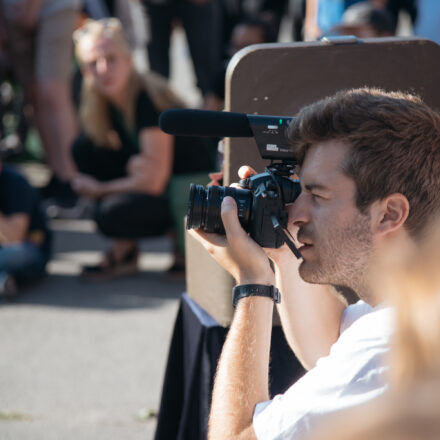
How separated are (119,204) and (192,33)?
210 centimetres

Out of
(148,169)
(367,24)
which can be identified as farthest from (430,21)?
(148,169)

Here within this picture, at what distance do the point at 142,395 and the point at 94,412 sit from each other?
208mm

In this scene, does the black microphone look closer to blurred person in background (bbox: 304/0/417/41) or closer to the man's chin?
the man's chin

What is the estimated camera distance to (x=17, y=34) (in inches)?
196

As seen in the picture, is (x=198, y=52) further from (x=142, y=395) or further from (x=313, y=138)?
(x=313, y=138)

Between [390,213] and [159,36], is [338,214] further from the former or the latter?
[159,36]

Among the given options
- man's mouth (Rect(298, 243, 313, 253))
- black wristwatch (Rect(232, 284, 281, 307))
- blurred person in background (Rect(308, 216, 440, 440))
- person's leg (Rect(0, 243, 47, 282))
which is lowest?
person's leg (Rect(0, 243, 47, 282))

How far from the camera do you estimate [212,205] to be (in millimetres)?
1435

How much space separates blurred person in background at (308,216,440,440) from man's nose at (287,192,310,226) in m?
0.77

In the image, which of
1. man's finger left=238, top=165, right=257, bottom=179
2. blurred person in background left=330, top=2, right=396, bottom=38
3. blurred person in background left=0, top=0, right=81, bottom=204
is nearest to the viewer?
man's finger left=238, top=165, right=257, bottom=179

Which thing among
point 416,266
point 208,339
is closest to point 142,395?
point 208,339

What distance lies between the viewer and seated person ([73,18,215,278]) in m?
3.72

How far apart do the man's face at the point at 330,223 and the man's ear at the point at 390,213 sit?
0.02 meters

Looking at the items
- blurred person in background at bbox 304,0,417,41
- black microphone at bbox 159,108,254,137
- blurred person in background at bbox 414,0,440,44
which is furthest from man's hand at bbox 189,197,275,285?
blurred person in background at bbox 304,0,417,41
